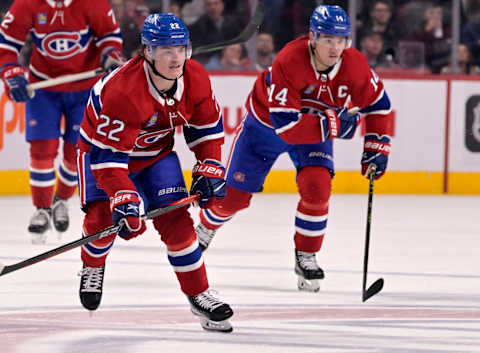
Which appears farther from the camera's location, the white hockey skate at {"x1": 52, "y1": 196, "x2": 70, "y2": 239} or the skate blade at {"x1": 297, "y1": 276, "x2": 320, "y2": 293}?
the white hockey skate at {"x1": 52, "y1": 196, "x2": 70, "y2": 239}

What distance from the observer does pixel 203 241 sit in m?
4.95

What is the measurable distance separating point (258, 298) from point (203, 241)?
92cm

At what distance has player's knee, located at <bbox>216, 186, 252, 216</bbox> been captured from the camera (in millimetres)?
4664

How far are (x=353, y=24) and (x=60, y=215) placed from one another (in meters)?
3.15

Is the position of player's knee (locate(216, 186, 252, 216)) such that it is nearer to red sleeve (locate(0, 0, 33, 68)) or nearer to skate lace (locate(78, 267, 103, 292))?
skate lace (locate(78, 267, 103, 292))

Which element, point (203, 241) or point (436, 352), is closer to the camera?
point (436, 352)

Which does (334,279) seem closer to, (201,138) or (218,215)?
(218,215)

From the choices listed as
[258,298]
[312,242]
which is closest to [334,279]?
[312,242]

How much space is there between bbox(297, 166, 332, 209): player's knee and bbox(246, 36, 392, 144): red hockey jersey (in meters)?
0.14

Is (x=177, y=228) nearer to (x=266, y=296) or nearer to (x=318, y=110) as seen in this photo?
(x=266, y=296)

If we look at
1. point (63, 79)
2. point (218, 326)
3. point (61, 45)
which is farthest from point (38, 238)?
point (218, 326)

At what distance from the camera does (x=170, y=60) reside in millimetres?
3322

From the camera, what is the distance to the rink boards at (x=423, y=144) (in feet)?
25.5

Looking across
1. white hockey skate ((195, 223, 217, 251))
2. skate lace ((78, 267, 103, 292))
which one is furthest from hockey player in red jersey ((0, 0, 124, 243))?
skate lace ((78, 267, 103, 292))
